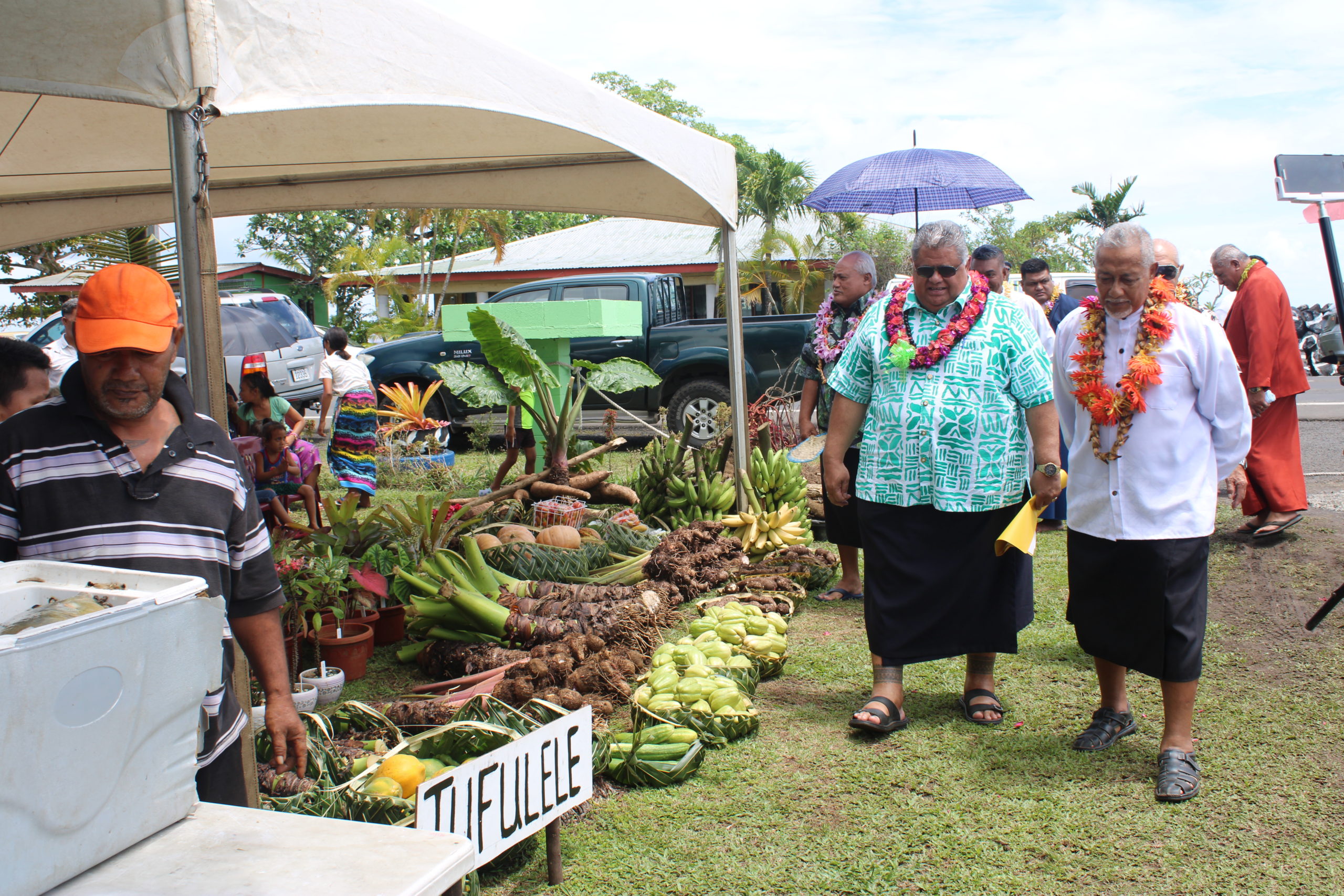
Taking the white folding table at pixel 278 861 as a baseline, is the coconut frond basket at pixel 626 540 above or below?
below

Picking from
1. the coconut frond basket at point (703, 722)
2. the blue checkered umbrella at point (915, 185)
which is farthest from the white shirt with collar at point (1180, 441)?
the blue checkered umbrella at point (915, 185)

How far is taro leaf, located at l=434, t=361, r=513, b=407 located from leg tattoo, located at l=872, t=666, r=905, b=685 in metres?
4.76

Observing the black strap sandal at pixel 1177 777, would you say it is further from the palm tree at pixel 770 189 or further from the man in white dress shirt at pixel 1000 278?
the palm tree at pixel 770 189

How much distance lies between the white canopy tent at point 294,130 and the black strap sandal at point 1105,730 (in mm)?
3167

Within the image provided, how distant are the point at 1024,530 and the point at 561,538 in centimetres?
322

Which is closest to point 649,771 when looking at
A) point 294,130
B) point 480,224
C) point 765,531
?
point 765,531

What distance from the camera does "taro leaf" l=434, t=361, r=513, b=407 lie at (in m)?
7.82

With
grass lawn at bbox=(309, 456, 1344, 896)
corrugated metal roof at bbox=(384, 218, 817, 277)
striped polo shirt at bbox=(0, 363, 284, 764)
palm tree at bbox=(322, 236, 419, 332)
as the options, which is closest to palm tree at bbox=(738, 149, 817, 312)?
corrugated metal roof at bbox=(384, 218, 817, 277)

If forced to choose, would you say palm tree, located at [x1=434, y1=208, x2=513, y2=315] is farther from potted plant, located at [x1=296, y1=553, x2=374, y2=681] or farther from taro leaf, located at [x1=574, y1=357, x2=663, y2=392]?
potted plant, located at [x1=296, y1=553, x2=374, y2=681]

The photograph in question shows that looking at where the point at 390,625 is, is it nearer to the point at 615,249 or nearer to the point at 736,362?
the point at 736,362

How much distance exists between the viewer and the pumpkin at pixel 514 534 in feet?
19.3

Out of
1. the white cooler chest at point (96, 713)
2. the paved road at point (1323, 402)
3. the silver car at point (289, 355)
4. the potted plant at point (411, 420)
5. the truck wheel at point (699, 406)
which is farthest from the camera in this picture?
the silver car at point (289, 355)

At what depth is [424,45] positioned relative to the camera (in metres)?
3.27

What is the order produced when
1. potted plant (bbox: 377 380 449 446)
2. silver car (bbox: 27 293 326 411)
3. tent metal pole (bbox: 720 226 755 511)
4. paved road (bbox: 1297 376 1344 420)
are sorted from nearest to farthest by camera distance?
tent metal pole (bbox: 720 226 755 511), potted plant (bbox: 377 380 449 446), paved road (bbox: 1297 376 1344 420), silver car (bbox: 27 293 326 411)
